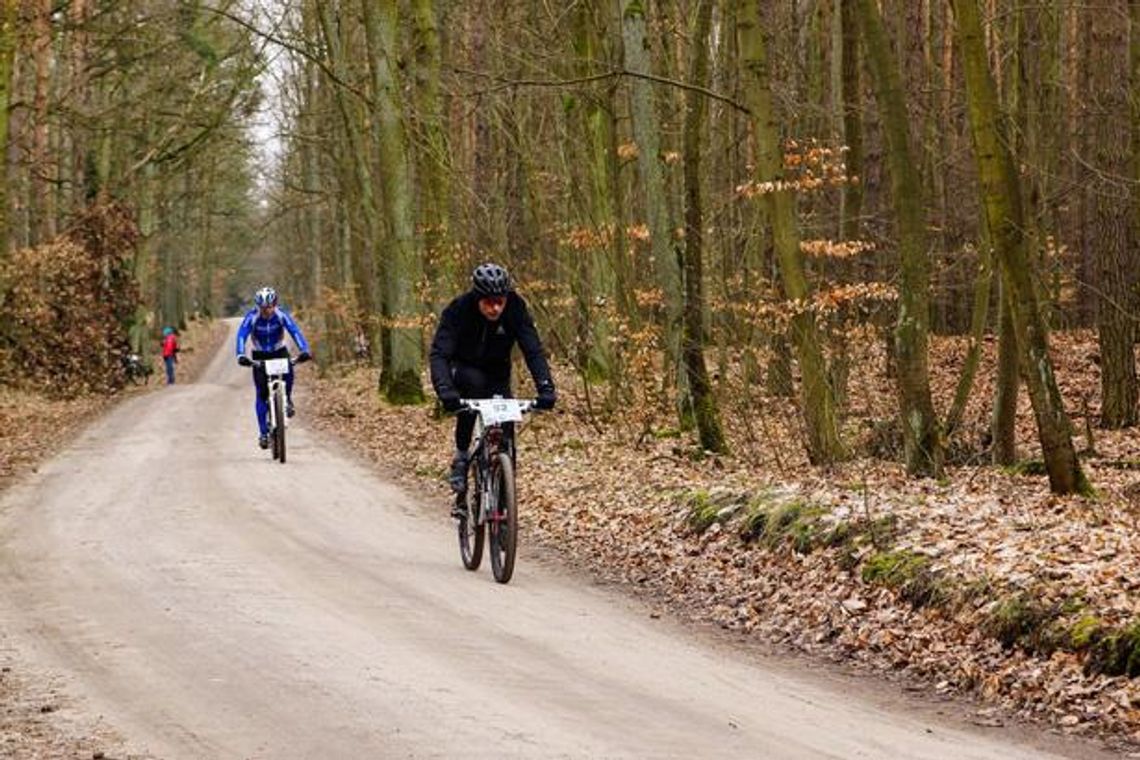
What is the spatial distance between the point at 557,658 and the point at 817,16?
2395 cm

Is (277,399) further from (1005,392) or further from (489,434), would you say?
(1005,392)

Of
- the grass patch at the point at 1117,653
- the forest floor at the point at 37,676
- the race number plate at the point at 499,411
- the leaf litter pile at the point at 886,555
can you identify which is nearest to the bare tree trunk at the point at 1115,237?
the leaf litter pile at the point at 886,555

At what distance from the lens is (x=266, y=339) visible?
19.0 m

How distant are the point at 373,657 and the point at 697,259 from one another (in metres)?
9.73

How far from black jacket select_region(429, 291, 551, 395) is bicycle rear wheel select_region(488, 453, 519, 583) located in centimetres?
71

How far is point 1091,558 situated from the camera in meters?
9.09

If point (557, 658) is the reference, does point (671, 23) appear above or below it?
above

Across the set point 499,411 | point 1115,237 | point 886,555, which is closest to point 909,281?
point 886,555

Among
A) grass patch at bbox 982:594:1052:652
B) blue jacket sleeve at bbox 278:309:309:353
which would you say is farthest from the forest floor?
grass patch at bbox 982:594:1052:652

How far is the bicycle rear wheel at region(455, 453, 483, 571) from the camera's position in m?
11.1

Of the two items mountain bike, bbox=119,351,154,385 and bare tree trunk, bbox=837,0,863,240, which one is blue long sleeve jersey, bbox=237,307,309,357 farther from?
mountain bike, bbox=119,351,154,385

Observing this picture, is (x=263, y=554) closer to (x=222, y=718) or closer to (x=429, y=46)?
(x=222, y=718)

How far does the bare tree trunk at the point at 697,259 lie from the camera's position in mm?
16781

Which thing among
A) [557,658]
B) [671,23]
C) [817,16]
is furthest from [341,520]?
[817,16]
